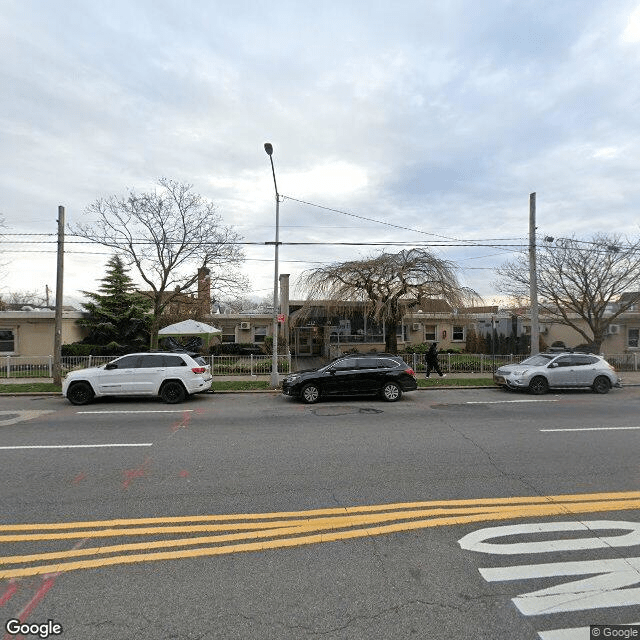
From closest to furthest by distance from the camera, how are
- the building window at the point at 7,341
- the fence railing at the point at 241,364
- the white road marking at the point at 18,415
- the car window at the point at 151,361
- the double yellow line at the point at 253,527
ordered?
the double yellow line at the point at 253,527, the white road marking at the point at 18,415, the car window at the point at 151,361, the fence railing at the point at 241,364, the building window at the point at 7,341

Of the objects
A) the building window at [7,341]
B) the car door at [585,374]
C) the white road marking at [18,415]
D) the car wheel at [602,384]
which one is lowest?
the white road marking at [18,415]

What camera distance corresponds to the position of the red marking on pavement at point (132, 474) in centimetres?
543

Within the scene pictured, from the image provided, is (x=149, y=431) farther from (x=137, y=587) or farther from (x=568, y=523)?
(x=568, y=523)

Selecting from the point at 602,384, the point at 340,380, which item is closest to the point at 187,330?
the point at 340,380

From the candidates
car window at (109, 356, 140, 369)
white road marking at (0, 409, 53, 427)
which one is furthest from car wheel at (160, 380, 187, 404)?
white road marking at (0, 409, 53, 427)

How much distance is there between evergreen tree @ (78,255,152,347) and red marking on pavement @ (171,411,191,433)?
17972mm

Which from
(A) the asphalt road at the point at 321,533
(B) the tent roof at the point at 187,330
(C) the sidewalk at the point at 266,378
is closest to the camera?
(A) the asphalt road at the point at 321,533

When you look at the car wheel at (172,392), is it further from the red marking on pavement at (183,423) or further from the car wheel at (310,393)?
the car wheel at (310,393)

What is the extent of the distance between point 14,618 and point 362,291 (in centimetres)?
1798

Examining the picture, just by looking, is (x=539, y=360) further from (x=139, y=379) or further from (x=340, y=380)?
Answer: (x=139, y=379)

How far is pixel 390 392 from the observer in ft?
41.8

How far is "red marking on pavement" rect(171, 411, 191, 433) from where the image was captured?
885cm

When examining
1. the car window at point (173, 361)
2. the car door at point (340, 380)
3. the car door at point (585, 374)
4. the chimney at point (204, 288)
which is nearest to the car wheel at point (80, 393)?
the car window at point (173, 361)

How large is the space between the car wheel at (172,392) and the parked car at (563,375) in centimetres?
1100
